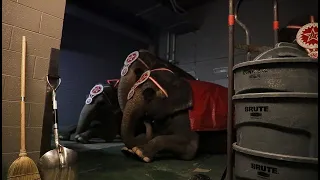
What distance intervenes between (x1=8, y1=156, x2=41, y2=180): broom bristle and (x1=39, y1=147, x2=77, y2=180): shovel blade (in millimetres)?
52

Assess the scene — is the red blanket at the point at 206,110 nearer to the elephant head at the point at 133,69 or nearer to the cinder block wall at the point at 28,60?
the elephant head at the point at 133,69

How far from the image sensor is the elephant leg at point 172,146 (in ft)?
9.23

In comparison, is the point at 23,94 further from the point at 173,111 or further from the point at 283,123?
the point at 173,111

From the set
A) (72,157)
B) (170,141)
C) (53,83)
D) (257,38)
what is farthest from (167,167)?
(257,38)

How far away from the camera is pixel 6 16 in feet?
5.56

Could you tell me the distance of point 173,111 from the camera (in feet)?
10.3

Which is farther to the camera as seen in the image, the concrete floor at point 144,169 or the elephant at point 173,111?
the elephant at point 173,111

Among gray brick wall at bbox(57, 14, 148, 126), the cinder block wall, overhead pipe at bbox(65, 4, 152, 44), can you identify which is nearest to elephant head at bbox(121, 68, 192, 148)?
the cinder block wall

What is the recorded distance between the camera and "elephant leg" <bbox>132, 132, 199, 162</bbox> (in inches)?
111

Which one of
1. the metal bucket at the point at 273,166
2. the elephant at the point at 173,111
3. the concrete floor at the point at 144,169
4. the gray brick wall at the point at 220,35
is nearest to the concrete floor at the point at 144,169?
the concrete floor at the point at 144,169

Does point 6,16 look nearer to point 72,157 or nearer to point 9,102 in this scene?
point 9,102

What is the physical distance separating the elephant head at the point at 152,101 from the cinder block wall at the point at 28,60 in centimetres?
133

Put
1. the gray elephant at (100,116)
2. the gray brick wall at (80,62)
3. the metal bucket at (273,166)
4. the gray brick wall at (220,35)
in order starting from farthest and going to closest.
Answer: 1. the gray brick wall at (80,62)
2. the gray brick wall at (220,35)
3. the gray elephant at (100,116)
4. the metal bucket at (273,166)

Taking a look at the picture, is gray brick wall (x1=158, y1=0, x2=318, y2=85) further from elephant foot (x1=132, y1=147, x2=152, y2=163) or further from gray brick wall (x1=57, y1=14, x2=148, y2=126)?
elephant foot (x1=132, y1=147, x2=152, y2=163)
